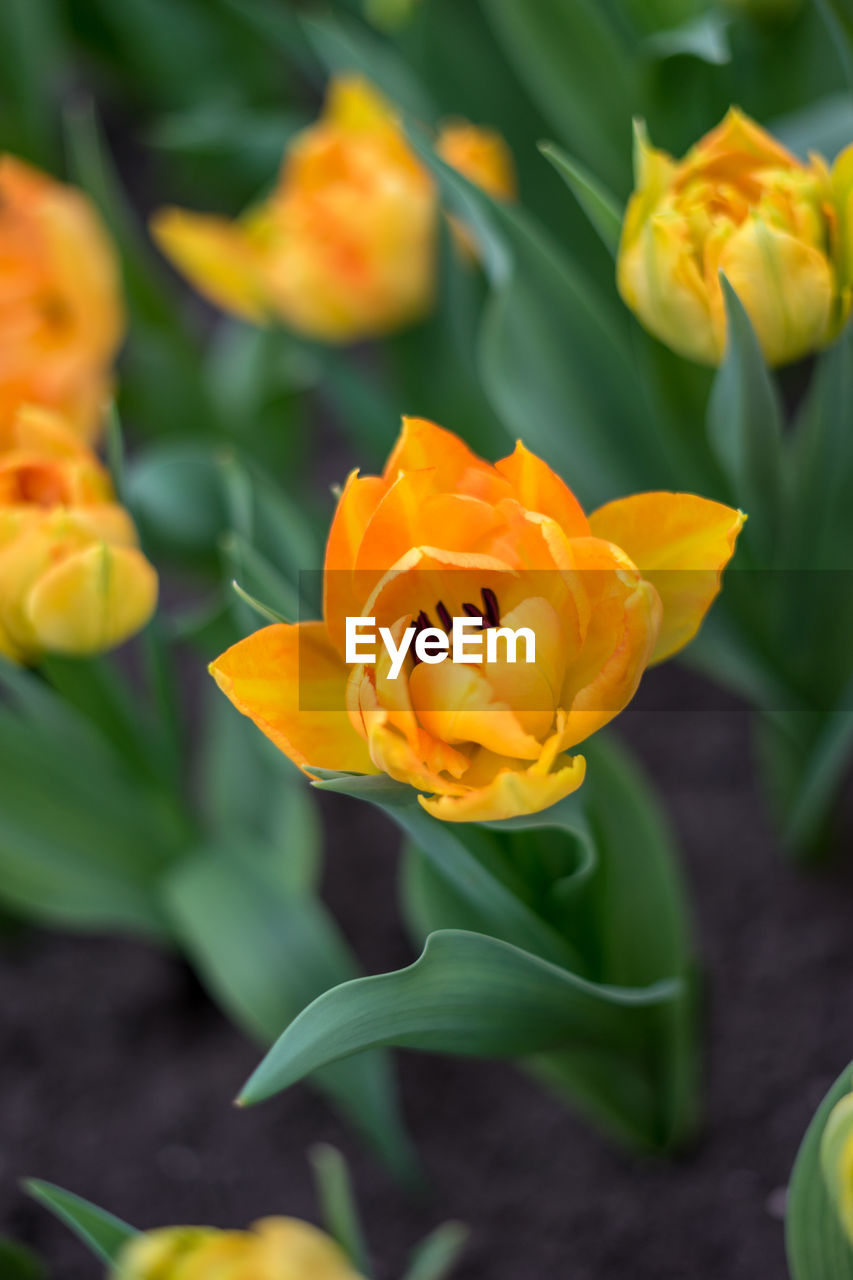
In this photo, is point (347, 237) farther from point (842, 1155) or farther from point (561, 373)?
point (842, 1155)

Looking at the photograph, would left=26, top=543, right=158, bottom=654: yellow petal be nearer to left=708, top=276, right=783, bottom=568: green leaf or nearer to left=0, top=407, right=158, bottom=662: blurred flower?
left=0, top=407, right=158, bottom=662: blurred flower

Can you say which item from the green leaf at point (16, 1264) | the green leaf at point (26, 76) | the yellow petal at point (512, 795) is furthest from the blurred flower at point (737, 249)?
the green leaf at point (26, 76)

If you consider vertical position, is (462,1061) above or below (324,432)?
below

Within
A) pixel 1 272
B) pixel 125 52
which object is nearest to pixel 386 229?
pixel 1 272

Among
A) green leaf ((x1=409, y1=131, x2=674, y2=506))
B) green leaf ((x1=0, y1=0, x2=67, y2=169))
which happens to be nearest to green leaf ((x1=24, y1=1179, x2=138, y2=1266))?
green leaf ((x1=409, y1=131, x2=674, y2=506))

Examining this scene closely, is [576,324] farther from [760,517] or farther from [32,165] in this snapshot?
[32,165]

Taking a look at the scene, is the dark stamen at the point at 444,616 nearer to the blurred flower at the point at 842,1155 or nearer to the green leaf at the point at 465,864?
the green leaf at the point at 465,864
